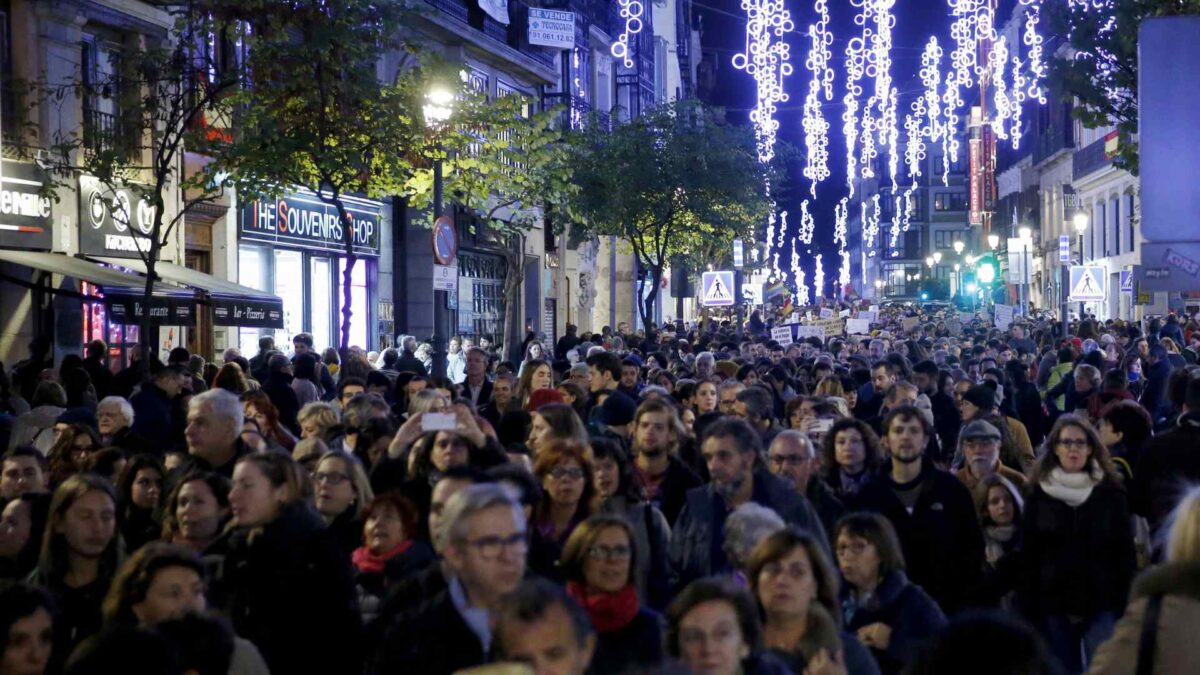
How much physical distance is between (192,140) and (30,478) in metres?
11.3

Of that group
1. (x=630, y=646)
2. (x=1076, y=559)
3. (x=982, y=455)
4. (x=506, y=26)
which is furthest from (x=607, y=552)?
(x=506, y=26)

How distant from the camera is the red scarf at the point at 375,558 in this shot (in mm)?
7105

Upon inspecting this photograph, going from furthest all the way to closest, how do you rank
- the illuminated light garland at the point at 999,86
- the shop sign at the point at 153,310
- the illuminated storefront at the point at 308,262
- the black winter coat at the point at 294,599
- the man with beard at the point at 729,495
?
the illuminated light garland at the point at 999,86
the illuminated storefront at the point at 308,262
the shop sign at the point at 153,310
the man with beard at the point at 729,495
the black winter coat at the point at 294,599

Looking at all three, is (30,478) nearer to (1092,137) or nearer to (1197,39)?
(1197,39)

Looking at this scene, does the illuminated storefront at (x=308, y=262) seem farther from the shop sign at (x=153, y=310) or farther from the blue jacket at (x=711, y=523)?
the blue jacket at (x=711, y=523)

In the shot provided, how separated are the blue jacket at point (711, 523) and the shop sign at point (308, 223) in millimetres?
17928

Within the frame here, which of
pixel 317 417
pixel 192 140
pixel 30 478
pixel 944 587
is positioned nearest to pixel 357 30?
pixel 192 140

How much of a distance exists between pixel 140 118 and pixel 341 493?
13211 millimetres

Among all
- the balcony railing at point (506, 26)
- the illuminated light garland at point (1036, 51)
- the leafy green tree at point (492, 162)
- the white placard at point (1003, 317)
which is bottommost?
the white placard at point (1003, 317)

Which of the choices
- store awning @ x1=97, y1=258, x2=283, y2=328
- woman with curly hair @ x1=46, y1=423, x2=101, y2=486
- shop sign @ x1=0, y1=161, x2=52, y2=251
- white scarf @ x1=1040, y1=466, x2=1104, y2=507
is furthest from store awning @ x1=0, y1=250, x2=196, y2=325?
white scarf @ x1=1040, y1=466, x2=1104, y2=507

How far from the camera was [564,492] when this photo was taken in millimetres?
7621

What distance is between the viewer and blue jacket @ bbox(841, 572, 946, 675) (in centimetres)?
647

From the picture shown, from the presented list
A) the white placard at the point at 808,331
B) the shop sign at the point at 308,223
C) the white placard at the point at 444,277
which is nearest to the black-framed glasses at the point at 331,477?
the white placard at the point at 444,277

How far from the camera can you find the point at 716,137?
40.4m
